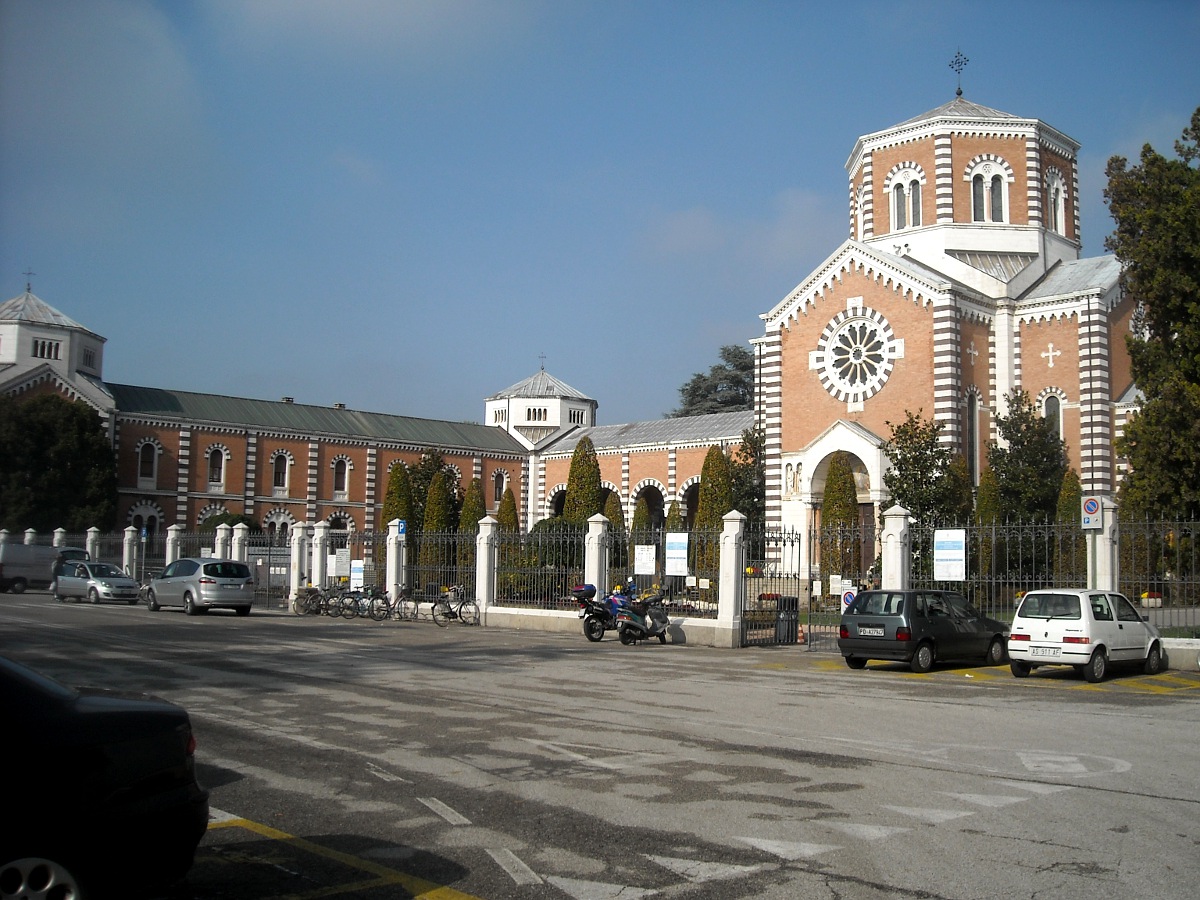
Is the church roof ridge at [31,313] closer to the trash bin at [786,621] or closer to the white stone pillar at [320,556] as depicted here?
the white stone pillar at [320,556]

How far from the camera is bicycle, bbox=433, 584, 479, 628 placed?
2681 cm

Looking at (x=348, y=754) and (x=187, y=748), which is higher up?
(x=187, y=748)

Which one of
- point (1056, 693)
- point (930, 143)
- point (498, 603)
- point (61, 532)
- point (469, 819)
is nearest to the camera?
point (469, 819)

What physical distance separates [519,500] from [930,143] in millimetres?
39656

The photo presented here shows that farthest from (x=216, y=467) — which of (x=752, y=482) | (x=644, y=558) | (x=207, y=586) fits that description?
(x=644, y=558)

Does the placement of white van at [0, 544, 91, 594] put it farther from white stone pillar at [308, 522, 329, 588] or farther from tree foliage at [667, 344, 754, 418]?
tree foliage at [667, 344, 754, 418]

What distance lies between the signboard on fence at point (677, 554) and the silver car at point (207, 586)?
12.3 metres

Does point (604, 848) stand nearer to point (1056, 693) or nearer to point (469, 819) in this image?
point (469, 819)

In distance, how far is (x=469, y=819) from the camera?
677 centimetres

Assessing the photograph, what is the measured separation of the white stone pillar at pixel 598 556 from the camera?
2442 centimetres

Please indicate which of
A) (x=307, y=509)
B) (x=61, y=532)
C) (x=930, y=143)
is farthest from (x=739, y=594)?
(x=307, y=509)

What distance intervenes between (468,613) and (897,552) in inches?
444

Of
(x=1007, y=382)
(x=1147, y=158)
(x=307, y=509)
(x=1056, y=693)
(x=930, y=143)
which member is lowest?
(x=1056, y=693)

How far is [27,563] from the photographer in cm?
3925
